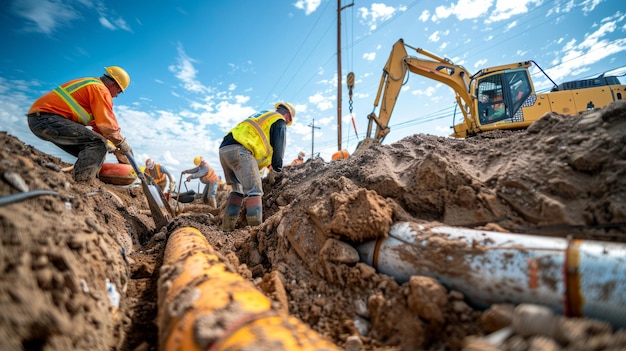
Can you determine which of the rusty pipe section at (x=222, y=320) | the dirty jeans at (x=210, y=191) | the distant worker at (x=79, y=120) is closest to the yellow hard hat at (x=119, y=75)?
the distant worker at (x=79, y=120)

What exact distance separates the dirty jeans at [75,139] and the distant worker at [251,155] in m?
1.68

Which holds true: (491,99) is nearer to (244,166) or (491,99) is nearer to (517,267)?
(244,166)

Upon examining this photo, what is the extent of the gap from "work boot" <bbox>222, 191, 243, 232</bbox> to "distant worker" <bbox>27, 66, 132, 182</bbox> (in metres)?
1.82

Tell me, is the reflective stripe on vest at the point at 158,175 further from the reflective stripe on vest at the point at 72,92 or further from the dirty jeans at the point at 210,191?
the reflective stripe on vest at the point at 72,92

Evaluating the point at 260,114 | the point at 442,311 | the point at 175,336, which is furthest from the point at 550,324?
the point at 260,114

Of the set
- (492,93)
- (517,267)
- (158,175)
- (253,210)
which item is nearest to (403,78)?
(492,93)

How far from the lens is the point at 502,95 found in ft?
21.8

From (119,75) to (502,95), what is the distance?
332 inches

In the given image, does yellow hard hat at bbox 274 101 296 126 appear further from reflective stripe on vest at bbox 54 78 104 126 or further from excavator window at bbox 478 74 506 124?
excavator window at bbox 478 74 506 124

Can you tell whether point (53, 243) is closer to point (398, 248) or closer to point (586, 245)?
point (398, 248)

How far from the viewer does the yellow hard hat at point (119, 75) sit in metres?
3.92

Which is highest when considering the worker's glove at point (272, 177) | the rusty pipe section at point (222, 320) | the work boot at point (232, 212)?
the worker's glove at point (272, 177)

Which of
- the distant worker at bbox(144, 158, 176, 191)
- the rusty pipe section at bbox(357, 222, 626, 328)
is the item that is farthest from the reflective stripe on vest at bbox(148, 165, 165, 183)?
the rusty pipe section at bbox(357, 222, 626, 328)

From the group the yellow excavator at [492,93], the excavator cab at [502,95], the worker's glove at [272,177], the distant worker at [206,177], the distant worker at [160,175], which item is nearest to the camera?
the worker's glove at [272,177]
